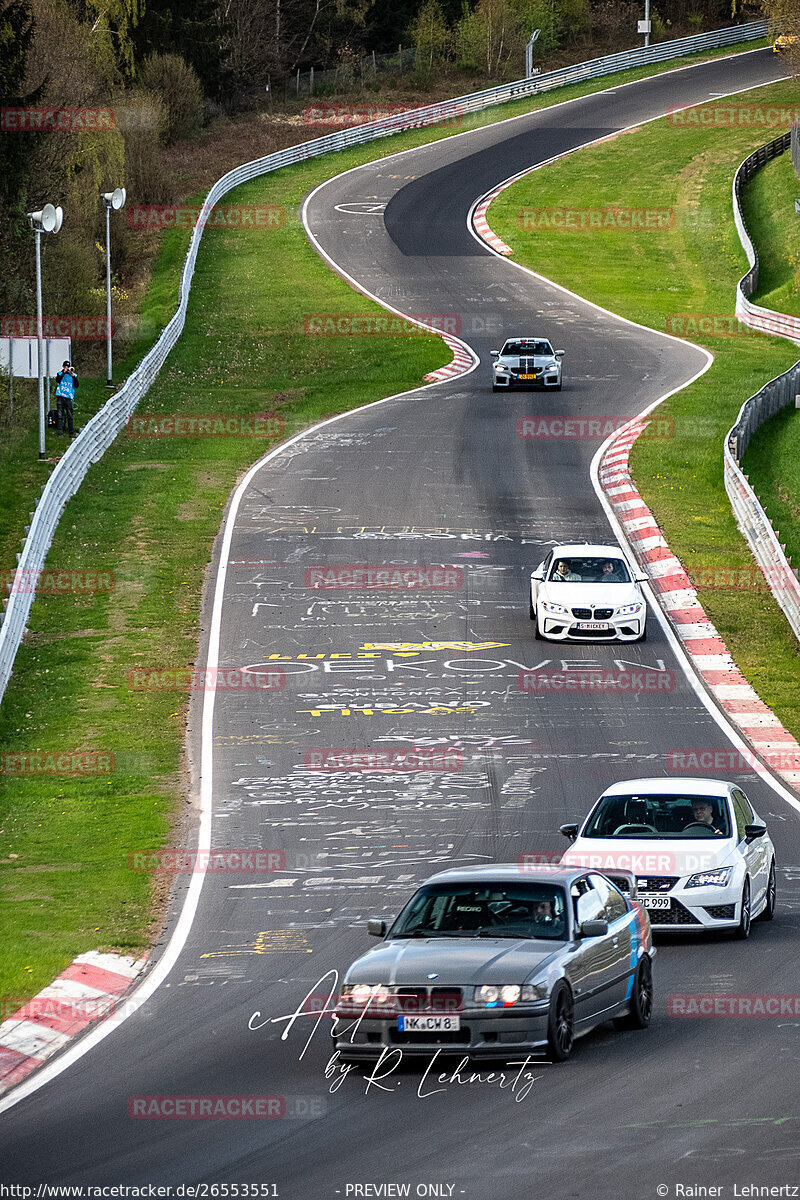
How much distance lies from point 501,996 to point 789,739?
12.9 metres

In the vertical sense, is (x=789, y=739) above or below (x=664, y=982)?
below

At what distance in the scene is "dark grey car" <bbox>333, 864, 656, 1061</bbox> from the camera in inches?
412

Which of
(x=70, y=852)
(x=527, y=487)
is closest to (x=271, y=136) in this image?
(x=527, y=487)

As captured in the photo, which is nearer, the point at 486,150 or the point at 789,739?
the point at 789,739

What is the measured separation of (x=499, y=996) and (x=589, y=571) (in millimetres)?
17750

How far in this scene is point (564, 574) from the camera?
27.8 meters

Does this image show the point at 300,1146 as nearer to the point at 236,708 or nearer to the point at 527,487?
the point at 236,708

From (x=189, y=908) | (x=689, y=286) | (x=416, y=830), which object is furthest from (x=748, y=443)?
(x=189, y=908)

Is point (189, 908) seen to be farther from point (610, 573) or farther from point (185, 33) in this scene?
point (185, 33)

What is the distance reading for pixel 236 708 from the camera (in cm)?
2370

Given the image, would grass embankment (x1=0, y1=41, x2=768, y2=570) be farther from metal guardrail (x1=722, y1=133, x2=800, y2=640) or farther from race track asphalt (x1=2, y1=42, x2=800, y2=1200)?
metal guardrail (x1=722, y1=133, x2=800, y2=640)

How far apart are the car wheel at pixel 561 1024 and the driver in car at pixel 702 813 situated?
15.2 ft

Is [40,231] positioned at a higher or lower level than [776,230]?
higher

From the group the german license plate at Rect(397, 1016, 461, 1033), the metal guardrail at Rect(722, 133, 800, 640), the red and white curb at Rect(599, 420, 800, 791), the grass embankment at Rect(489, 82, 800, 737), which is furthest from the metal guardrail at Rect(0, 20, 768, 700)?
the german license plate at Rect(397, 1016, 461, 1033)
